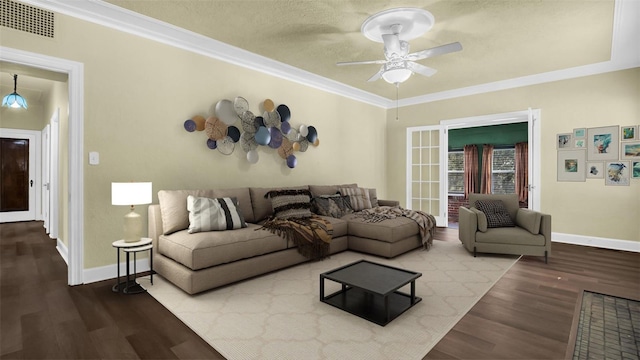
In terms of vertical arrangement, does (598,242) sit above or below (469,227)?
below

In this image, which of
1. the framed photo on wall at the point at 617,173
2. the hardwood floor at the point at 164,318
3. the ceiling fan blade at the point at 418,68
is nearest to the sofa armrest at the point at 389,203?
the hardwood floor at the point at 164,318

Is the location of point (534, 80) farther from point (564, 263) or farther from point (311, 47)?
point (311, 47)

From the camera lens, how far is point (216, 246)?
2955 millimetres

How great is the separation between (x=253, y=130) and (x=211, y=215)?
5.41ft

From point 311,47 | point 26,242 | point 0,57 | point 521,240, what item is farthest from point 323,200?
point 26,242

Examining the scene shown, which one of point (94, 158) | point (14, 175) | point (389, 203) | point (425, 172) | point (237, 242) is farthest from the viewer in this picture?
point (14, 175)

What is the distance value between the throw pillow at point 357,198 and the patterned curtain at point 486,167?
13.7 feet

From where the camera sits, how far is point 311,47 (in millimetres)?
4125

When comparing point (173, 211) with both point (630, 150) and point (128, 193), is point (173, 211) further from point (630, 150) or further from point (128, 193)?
point (630, 150)

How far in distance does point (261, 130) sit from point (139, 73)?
166cm

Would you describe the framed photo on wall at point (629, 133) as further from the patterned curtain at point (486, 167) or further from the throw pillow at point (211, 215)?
the throw pillow at point (211, 215)

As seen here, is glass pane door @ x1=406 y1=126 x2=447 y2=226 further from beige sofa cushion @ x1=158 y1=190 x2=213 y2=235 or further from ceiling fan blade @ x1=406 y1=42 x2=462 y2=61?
beige sofa cushion @ x1=158 y1=190 x2=213 y2=235

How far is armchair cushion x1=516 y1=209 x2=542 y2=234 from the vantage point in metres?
3.96

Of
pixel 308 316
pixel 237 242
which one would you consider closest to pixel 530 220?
pixel 308 316
